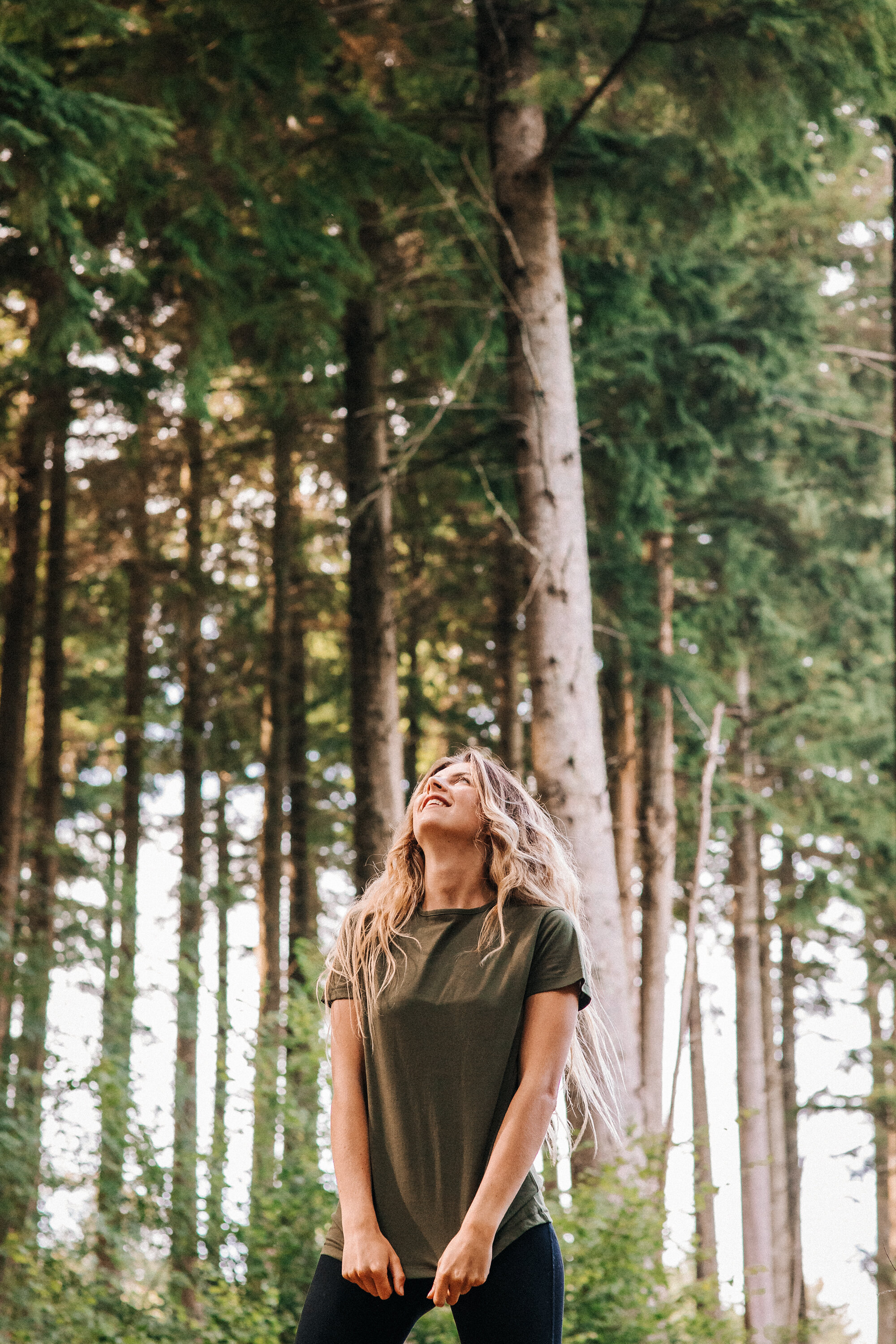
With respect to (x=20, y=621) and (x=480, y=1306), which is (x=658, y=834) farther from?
(x=480, y=1306)

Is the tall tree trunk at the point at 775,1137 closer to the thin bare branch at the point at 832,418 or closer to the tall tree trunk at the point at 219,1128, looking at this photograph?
the thin bare branch at the point at 832,418

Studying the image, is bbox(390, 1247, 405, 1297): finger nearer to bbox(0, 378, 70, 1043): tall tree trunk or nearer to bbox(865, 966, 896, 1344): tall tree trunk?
bbox(0, 378, 70, 1043): tall tree trunk

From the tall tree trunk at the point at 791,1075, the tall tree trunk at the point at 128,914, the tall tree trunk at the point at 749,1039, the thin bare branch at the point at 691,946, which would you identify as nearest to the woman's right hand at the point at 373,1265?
the thin bare branch at the point at 691,946

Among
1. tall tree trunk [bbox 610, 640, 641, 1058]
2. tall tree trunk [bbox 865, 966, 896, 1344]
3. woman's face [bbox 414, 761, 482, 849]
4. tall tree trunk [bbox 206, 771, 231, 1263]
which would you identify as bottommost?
tall tree trunk [bbox 865, 966, 896, 1344]

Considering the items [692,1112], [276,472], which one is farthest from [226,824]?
[692,1112]

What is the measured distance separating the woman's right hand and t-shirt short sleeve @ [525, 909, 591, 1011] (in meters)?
0.58

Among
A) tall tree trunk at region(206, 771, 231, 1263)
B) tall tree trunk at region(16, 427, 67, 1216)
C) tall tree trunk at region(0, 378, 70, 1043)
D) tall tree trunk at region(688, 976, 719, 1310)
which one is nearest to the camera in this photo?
tall tree trunk at region(206, 771, 231, 1263)

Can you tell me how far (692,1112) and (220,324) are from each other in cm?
1470

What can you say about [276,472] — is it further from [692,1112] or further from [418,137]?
[692,1112]

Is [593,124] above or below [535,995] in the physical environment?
above

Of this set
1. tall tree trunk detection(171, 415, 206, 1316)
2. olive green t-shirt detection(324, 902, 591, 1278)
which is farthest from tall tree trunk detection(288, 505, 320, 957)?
olive green t-shirt detection(324, 902, 591, 1278)

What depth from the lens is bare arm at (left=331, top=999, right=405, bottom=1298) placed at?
2463 mm

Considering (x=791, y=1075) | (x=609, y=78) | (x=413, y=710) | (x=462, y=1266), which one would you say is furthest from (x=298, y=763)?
(x=462, y=1266)

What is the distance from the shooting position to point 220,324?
29.7 feet
